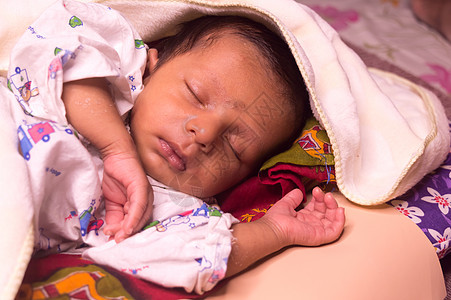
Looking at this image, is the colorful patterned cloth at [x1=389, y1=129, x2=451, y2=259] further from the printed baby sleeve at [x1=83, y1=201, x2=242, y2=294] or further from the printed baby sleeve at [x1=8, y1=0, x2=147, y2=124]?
the printed baby sleeve at [x1=8, y1=0, x2=147, y2=124]

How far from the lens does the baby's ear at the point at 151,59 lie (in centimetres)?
97

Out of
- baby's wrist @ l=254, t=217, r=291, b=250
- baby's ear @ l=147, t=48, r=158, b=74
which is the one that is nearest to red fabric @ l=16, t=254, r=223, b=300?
baby's wrist @ l=254, t=217, r=291, b=250

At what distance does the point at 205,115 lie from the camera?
0.83m

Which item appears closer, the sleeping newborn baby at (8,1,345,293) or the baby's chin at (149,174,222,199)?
the sleeping newborn baby at (8,1,345,293)

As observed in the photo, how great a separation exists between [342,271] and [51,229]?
0.46 m

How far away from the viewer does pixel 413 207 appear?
941 millimetres

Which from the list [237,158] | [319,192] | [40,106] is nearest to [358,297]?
[319,192]

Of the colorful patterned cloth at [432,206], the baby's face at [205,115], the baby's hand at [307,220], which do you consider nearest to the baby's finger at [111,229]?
the baby's face at [205,115]

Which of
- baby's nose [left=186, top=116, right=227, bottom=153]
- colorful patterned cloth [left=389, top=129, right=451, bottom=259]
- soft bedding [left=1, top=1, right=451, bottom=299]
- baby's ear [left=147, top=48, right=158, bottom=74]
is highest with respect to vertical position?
baby's ear [left=147, top=48, right=158, bottom=74]

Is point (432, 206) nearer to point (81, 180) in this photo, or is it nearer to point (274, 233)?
point (274, 233)

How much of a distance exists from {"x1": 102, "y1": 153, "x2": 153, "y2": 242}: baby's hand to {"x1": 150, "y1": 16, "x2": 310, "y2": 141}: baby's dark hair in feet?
0.86

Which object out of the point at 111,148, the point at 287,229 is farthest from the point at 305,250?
the point at 111,148

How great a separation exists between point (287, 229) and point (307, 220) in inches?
2.6

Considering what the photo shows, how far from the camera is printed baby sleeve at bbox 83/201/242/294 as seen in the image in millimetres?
681
